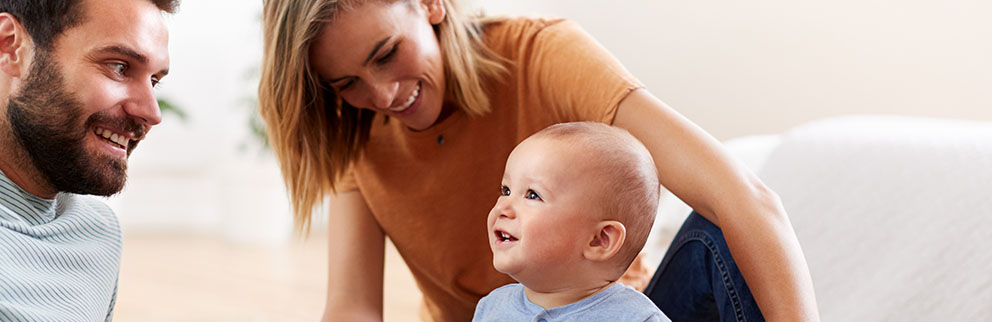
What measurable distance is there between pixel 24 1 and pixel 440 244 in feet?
2.86

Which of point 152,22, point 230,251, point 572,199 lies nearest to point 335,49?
point 152,22

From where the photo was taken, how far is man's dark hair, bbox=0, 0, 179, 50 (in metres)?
1.11

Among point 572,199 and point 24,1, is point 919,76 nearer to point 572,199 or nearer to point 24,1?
point 572,199

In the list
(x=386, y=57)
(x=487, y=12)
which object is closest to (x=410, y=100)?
(x=386, y=57)

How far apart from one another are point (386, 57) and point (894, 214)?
108 centimetres

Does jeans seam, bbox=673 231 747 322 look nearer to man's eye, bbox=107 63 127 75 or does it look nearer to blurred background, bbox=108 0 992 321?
man's eye, bbox=107 63 127 75

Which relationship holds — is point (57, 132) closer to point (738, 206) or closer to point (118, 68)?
point (118, 68)

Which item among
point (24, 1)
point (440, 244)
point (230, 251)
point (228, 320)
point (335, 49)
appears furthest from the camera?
point (230, 251)

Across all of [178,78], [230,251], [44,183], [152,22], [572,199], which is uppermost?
[152,22]

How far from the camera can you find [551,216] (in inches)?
43.8

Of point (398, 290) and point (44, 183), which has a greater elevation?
point (44, 183)

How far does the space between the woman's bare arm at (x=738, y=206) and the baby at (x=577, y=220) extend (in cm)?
15

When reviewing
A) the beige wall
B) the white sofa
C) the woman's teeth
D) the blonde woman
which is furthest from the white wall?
the woman's teeth

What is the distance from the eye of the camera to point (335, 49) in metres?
1.46
